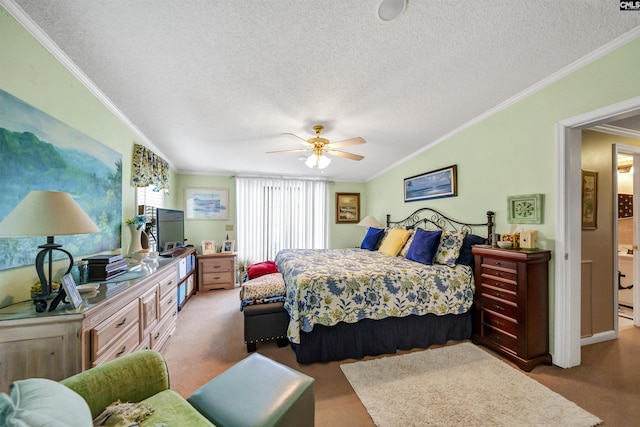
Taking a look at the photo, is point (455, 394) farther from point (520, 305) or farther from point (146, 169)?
point (146, 169)

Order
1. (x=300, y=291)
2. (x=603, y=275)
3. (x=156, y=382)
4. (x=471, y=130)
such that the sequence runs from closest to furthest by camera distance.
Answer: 1. (x=156, y=382)
2. (x=300, y=291)
3. (x=603, y=275)
4. (x=471, y=130)

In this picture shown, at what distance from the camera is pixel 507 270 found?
2270 mm

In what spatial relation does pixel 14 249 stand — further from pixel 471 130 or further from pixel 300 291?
pixel 471 130

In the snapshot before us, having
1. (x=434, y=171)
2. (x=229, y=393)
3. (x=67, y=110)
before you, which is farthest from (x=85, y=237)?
(x=434, y=171)

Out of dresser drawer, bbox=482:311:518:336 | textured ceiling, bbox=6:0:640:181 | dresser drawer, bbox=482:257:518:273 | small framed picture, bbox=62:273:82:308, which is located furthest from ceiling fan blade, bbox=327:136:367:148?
small framed picture, bbox=62:273:82:308

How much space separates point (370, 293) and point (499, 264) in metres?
1.32

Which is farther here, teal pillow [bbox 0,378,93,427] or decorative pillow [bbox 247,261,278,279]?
decorative pillow [bbox 247,261,278,279]

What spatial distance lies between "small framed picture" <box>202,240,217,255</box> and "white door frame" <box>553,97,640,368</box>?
17.2ft

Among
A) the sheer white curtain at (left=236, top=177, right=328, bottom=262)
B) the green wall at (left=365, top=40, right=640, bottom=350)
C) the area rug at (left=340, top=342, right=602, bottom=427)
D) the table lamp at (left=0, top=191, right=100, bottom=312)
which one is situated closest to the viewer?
the table lamp at (left=0, top=191, right=100, bottom=312)

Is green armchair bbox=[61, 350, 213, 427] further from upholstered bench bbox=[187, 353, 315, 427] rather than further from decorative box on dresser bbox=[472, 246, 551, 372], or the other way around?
decorative box on dresser bbox=[472, 246, 551, 372]

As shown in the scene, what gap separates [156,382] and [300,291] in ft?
3.95

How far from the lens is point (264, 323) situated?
2453mm

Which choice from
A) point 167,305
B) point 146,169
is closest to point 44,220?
point 167,305

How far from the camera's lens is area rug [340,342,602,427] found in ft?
5.25
